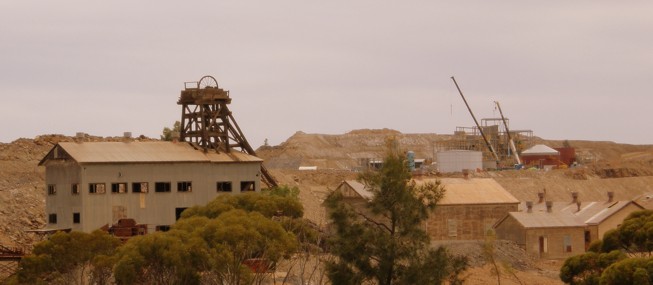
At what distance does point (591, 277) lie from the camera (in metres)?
61.4

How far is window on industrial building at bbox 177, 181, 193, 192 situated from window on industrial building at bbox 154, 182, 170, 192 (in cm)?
72

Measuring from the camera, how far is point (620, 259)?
61.6 meters

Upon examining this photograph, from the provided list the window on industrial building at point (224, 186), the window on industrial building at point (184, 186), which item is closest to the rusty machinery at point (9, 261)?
the window on industrial building at point (184, 186)

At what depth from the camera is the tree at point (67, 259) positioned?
204 ft

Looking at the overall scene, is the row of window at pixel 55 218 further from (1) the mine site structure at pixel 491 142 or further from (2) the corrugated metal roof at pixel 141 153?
(1) the mine site structure at pixel 491 142

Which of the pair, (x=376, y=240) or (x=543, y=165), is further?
(x=543, y=165)

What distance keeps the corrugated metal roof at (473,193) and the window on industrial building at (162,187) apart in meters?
18.9

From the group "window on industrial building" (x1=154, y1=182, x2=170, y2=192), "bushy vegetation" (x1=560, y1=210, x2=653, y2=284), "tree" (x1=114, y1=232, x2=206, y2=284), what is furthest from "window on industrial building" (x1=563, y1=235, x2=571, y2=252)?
"tree" (x1=114, y1=232, x2=206, y2=284)

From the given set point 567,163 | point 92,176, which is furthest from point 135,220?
point 567,163

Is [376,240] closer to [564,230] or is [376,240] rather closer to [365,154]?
[564,230]

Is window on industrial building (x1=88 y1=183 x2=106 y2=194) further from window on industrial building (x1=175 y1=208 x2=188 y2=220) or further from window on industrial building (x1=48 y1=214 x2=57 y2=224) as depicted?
window on industrial building (x1=175 y1=208 x2=188 y2=220)

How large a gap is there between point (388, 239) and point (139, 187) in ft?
109

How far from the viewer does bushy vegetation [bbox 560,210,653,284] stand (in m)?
55.5

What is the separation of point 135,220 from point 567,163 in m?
113
